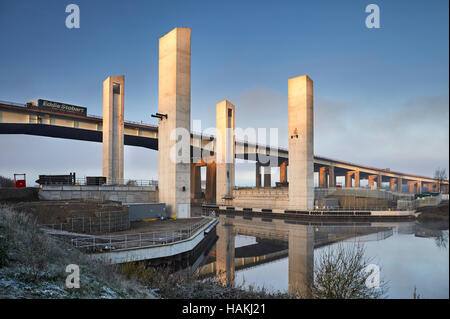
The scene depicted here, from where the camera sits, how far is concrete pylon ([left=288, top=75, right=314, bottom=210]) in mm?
53656

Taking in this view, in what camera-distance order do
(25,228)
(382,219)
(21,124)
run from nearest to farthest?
(25,228) → (382,219) → (21,124)

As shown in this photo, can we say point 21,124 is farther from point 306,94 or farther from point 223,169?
point 306,94

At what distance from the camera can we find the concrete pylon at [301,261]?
1689cm

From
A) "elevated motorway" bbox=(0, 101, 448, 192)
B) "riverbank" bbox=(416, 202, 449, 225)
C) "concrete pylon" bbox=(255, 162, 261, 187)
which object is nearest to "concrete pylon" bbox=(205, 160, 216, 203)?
"elevated motorway" bbox=(0, 101, 448, 192)

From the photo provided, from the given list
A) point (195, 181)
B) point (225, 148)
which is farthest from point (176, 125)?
point (195, 181)

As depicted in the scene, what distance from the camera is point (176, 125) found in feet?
121

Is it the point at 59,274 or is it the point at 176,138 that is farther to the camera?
the point at 176,138

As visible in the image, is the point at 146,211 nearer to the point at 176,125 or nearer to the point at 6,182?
the point at 176,125

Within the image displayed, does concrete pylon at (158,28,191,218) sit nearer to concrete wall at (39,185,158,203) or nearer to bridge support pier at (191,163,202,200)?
concrete wall at (39,185,158,203)

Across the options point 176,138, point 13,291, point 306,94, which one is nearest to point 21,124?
point 176,138

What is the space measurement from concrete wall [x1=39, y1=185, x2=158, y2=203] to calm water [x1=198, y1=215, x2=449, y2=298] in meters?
11.3
